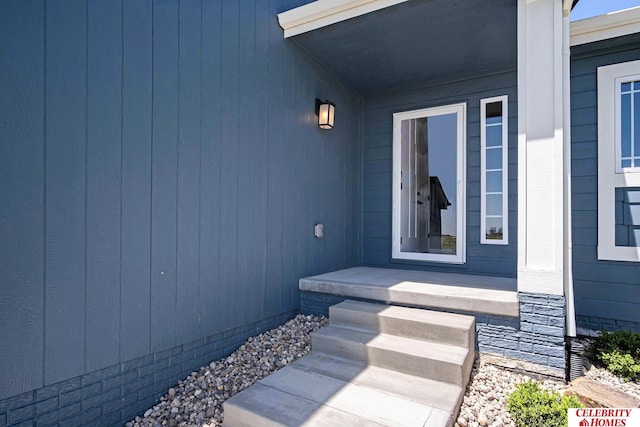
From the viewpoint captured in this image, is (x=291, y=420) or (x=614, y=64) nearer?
(x=291, y=420)

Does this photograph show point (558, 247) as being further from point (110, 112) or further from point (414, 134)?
point (110, 112)

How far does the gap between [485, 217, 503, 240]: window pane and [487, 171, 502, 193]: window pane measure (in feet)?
A: 1.15

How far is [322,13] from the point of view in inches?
128

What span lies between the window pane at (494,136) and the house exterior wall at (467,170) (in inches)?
4.5

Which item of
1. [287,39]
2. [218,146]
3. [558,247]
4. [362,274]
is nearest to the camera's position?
[558,247]

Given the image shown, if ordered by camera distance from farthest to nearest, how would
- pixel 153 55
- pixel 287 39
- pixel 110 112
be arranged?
pixel 287 39 < pixel 153 55 < pixel 110 112

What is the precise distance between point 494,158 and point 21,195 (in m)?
4.40

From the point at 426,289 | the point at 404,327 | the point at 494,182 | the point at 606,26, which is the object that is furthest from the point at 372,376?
the point at 606,26

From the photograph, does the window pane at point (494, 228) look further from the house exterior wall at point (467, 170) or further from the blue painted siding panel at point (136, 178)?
the blue painted siding panel at point (136, 178)

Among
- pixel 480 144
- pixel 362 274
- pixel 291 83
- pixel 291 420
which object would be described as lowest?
pixel 291 420

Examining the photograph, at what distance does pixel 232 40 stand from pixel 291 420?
2.83m

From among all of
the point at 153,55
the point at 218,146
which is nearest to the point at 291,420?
the point at 218,146

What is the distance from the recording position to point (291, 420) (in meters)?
1.80

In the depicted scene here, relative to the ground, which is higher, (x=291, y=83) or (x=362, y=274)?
(x=291, y=83)
